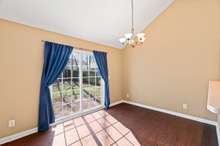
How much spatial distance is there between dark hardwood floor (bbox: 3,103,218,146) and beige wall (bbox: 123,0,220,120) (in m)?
0.55

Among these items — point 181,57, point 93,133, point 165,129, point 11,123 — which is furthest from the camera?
point 181,57

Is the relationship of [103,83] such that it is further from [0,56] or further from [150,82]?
[0,56]

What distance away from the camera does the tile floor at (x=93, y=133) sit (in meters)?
2.38

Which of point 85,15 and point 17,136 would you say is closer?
point 17,136

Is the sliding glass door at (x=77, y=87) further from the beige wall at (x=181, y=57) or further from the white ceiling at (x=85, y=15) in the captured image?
the beige wall at (x=181, y=57)

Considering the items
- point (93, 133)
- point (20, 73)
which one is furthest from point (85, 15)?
point (93, 133)

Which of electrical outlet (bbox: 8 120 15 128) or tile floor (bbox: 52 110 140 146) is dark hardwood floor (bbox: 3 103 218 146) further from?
electrical outlet (bbox: 8 120 15 128)

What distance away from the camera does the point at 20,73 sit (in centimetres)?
255

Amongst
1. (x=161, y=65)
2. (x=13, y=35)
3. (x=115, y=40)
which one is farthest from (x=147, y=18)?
(x=13, y=35)

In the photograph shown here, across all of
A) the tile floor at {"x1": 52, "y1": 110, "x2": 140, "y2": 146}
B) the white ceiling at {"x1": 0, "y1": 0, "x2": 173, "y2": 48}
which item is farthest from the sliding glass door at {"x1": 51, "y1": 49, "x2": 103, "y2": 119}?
the white ceiling at {"x1": 0, "y1": 0, "x2": 173, "y2": 48}

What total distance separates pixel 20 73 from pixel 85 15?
1899 millimetres

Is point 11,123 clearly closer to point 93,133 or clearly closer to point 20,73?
point 20,73

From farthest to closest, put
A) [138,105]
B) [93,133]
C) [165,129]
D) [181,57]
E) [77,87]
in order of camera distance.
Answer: [138,105] < [77,87] < [181,57] < [165,129] < [93,133]

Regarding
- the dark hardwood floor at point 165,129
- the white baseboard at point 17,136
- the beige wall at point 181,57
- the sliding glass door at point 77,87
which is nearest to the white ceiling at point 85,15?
the beige wall at point 181,57
